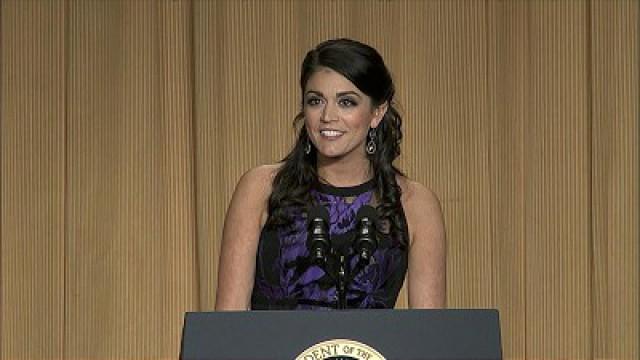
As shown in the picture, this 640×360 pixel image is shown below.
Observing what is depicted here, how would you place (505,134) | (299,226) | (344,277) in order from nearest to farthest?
(344,277), (299,226), (505,134)

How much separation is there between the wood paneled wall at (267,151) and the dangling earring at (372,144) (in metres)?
1.29

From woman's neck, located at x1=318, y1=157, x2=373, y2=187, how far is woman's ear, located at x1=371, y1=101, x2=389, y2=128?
0.25 feet

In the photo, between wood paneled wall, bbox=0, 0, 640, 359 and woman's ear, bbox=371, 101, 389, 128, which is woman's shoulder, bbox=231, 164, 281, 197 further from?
wood paneled wall, bbox=0, 0, 640, 359

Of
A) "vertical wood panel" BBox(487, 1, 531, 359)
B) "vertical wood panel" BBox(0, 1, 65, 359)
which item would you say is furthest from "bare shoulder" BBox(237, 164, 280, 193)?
"vertical wood panel" BBox(0, 1, 65, 359)

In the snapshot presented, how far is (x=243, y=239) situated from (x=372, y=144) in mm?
315

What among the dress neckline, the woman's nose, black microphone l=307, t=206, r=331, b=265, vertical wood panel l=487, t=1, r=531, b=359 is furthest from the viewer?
vertical wood panel l=487, t=1, r=531, b=359

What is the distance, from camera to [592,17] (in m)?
3.72

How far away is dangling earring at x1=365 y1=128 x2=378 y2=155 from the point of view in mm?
2389

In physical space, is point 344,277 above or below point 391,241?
below

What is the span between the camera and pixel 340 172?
2363mm

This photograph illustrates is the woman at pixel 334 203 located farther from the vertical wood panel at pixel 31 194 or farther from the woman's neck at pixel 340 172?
the vertical wood panel at pixel 31 194

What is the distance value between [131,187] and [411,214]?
154cm

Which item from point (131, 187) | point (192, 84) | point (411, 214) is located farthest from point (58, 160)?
point (411, 214)

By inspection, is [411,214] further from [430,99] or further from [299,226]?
[430,99]
